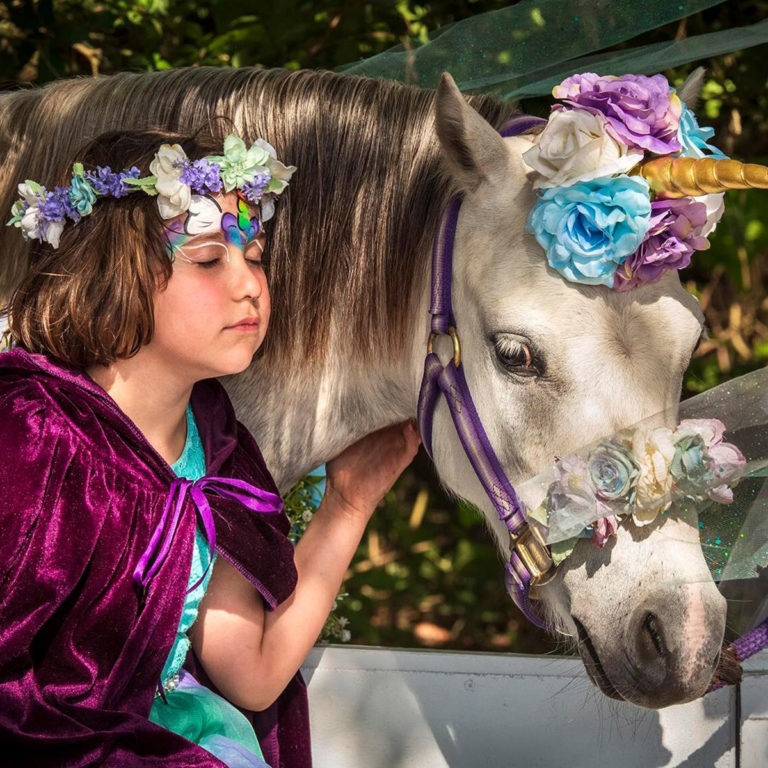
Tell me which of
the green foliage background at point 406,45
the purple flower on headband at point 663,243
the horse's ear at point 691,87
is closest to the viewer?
the purple flower on headband at point 663,243

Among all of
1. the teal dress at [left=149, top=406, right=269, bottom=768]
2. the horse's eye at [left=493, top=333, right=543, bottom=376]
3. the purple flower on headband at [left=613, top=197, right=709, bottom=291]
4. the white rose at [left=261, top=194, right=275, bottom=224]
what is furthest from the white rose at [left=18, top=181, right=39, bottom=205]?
the purple flower on headband at [left=613, top=197, right=709, bottom=291]

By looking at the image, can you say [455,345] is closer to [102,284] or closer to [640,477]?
[640,477]

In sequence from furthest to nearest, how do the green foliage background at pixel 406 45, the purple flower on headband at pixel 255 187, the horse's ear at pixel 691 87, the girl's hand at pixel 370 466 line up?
1. the green foliage background at pixel 406 45
2. the girl's hand at pixel 370 466
3. the horse's ear at pixel 691 87
4. the purple flower on headband at pixel 255 187

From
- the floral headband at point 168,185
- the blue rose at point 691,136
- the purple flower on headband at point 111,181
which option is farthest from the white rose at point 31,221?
the blue rose at point 691,136

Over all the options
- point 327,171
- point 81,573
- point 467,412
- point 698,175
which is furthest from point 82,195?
point 698,175

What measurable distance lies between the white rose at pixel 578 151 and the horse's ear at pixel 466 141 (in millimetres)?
116

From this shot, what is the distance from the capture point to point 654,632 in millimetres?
1384

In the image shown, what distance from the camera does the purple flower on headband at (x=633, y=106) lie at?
1429 mm

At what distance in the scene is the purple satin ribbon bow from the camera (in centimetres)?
141

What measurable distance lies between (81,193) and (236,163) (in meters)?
0.22

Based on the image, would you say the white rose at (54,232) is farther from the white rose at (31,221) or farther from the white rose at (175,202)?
the white rose at (175,202)

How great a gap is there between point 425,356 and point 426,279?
4.7 inches

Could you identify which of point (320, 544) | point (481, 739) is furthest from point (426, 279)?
point (481, 739)

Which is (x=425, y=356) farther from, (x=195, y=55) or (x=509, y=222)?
(x=195, y=55)
